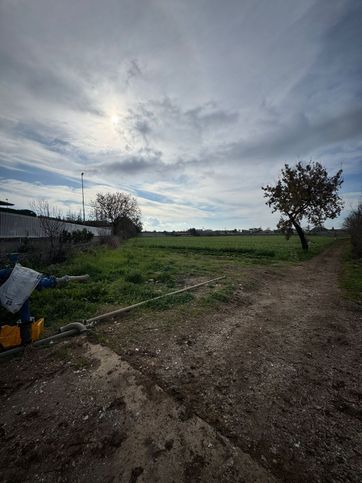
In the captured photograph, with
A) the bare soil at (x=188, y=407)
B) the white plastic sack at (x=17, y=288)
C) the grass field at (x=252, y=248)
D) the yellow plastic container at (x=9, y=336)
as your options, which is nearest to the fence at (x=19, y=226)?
the yellow plastic container at (x=9, y=336)

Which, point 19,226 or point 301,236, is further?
point 301,236

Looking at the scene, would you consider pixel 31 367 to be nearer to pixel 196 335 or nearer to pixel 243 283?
pixel 196 335

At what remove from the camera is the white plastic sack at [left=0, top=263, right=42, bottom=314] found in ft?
11.2

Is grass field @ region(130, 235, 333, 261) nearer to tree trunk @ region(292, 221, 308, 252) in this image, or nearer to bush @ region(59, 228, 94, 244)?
tree trunk @ region(292, 221, 308, 252)

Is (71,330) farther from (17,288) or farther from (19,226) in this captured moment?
(19,226)

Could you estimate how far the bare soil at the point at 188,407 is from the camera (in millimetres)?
2006

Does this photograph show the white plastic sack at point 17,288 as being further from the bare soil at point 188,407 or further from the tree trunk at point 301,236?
the tree trunk at point 301,236

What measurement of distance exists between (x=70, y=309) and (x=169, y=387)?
372 centimetres

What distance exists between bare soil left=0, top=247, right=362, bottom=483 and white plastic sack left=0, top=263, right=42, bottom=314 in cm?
106

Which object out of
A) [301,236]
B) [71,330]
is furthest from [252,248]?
[71,330]

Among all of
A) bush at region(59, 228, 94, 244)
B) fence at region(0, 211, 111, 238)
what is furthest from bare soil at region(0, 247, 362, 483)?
bush at region(59, 228, 94, 244)

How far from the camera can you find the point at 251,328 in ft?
15.9

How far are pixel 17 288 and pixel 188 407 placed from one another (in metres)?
3.14

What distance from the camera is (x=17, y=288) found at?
3.48 metres
